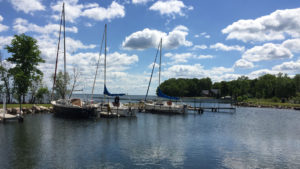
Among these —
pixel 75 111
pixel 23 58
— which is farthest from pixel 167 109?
pixel 23 58

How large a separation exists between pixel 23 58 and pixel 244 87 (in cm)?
13501

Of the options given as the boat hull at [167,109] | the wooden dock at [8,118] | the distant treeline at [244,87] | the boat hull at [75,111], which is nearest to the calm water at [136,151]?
the wooden dock at [8,118]

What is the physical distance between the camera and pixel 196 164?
1781 centimetres

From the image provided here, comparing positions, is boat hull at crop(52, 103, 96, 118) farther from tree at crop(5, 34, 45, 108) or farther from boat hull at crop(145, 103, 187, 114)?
boat hull at crop(145, 103, 187, 114)

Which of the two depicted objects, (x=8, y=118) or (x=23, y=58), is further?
(x=23, y=58)

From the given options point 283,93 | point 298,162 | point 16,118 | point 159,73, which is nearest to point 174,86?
point 283,93

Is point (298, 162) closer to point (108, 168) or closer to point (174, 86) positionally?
point (108, 168)

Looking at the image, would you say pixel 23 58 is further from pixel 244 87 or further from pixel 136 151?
pixel 244 87

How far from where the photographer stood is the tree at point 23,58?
43.6 m

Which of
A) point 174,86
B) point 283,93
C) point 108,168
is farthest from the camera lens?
point 174,86

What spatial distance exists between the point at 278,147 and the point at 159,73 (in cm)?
4510

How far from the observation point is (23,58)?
44.4 metres

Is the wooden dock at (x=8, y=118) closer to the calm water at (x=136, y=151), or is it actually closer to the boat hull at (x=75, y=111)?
the calm water at (x=136, y=151)

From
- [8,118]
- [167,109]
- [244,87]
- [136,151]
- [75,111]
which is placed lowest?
[136,151]
